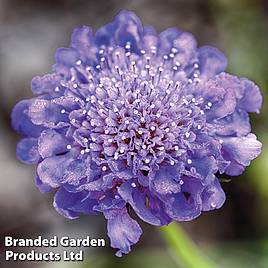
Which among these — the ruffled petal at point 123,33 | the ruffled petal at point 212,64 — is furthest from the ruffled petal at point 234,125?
the ruffled petal at point 123,33

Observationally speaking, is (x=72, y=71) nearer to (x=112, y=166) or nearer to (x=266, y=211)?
(x=112, y=166)

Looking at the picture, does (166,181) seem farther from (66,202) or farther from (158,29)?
(158,29)

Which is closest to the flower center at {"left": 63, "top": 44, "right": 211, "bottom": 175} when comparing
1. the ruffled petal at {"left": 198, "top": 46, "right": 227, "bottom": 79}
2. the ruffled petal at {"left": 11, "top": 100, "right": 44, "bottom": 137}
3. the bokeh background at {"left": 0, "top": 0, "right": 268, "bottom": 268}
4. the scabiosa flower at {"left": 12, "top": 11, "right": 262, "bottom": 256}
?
the scabiosa flower at {"left": 12, "top": 11, "right": 262, "bottom": 256}

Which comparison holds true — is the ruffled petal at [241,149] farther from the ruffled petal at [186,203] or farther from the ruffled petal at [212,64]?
the ruffled petal at [212,64]

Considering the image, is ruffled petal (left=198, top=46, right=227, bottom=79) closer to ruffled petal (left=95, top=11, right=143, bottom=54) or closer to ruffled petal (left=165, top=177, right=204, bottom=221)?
ruffled petal (left=95, top=11, right=143, bottom=54)

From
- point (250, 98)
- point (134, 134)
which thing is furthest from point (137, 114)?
point (250, 98)

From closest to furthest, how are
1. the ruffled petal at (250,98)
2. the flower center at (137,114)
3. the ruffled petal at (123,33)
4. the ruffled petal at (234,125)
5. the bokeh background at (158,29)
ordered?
the flower center at (137,114)
the ruffled petal at (234,125)
the ruffled petal at (250,98)
the ruffled petal at (123,33)
the bokeh background at (158,29)
